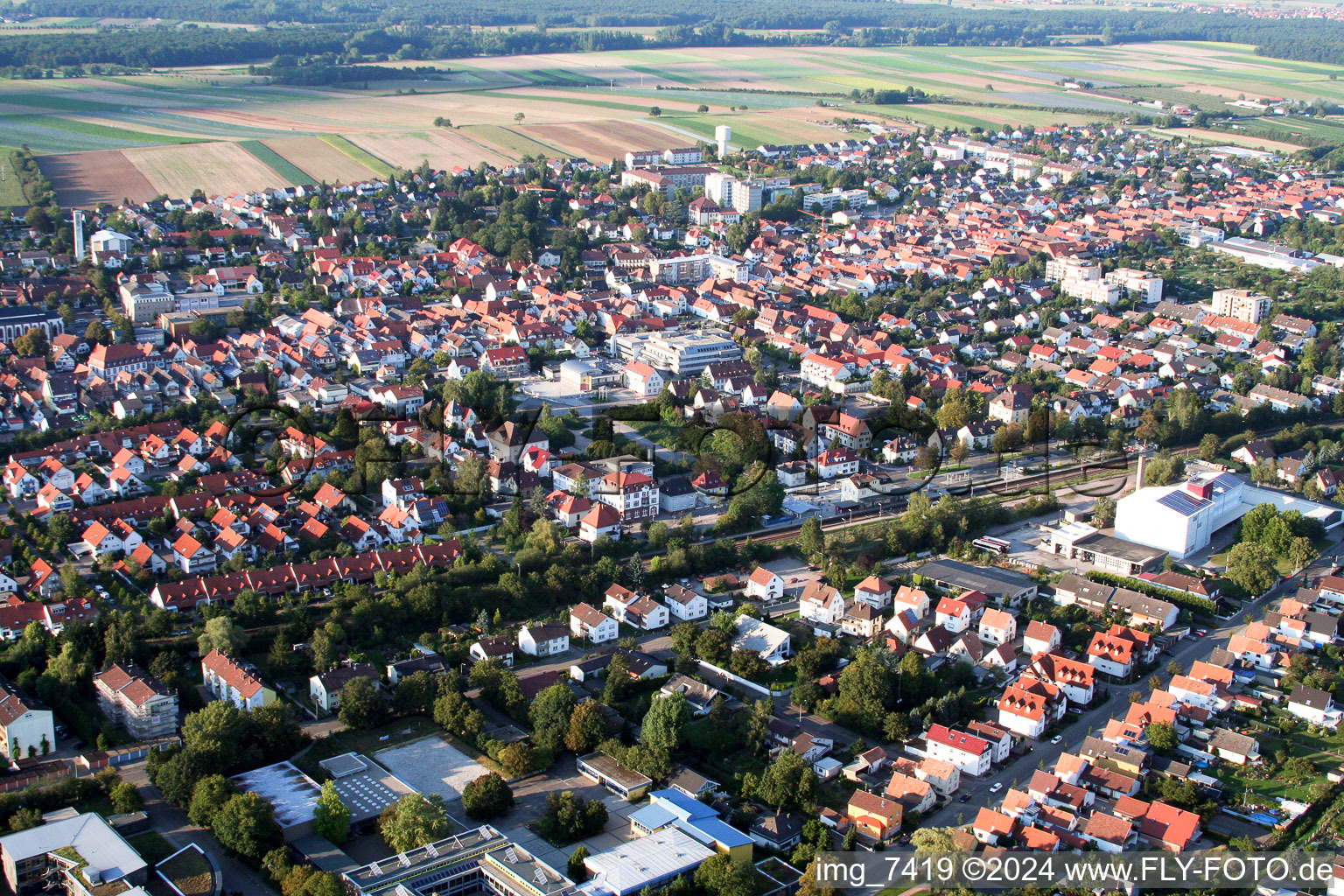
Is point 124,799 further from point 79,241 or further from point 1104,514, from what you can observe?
point 79,241

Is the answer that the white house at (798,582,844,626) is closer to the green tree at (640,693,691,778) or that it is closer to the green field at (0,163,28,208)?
the green tree at (640,693,691,778)

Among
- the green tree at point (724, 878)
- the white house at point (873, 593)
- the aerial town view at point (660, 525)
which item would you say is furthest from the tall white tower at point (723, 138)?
the green tree at point (724, 878)

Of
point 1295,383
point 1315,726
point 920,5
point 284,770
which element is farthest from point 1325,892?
point 920,5

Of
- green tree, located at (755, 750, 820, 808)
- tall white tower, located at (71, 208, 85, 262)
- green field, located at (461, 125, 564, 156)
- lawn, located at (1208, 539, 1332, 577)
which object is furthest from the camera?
green field, located at (461, 125, 564, 156)

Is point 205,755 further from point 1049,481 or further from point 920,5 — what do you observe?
point 920,5

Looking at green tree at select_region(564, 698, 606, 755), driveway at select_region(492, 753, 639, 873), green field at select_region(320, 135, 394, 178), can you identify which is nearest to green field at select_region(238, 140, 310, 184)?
green field at select_region(320, 135, 394, 178)

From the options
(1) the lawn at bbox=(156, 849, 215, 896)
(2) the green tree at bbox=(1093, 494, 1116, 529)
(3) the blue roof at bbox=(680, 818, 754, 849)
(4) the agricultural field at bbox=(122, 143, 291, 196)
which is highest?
(4) the agricultural field at bbox=(122, 143, 291, 196)
